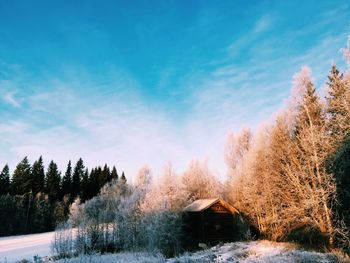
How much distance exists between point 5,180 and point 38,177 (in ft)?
24.7

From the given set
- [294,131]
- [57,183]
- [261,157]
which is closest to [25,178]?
[57,183]

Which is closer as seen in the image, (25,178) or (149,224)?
(149,224)

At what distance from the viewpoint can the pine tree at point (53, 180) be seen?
73688 mm

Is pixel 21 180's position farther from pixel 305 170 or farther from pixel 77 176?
pixel 305 170

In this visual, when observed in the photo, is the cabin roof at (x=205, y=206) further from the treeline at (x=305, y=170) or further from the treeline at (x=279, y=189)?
the treeline at (x=305, y=170)

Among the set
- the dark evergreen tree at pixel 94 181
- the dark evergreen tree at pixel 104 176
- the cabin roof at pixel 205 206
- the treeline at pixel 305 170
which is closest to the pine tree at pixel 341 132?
the treeline at pixel 305 170

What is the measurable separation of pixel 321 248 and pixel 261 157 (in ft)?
39.3

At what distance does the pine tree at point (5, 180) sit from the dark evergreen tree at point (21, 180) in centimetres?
111

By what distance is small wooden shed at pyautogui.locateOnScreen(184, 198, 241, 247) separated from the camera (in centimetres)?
3188

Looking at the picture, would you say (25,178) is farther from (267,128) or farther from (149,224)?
(267,128)

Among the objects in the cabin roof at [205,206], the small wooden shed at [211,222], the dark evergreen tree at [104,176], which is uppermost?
the dark evergreen tree at [104,176]

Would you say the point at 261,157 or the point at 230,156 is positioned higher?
the point at 230,156

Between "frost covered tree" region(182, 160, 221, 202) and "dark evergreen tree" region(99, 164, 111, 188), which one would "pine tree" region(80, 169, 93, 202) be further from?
"frost covered tree" region(182, 160, 221, 202)

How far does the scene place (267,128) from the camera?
101 feet
